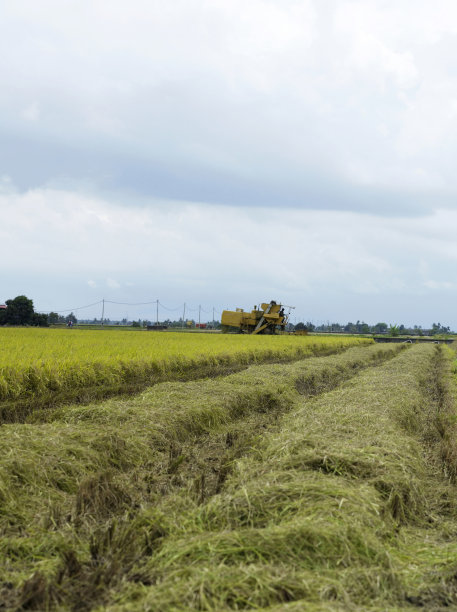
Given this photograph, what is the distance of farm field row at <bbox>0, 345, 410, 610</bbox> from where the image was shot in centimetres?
239

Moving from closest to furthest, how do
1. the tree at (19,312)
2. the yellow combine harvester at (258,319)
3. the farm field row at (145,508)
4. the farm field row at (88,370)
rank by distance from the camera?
the farm field row at (145,508) → the farm field row at (88,370) → the yellow combine harvester at (258,319) → the tree at (19,312)

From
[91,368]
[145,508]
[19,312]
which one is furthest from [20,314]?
[145,508]

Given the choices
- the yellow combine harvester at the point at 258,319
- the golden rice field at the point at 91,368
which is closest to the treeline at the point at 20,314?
the yellow combine harvester at the point at 258,319

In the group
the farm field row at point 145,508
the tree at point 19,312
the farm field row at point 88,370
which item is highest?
the tree at point 19,312

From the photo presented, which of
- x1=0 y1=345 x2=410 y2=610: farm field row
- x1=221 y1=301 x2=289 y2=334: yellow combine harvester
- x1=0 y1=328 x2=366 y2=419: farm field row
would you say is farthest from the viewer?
x1=221 y1=301 x2=289 y2=334: yellow combine harvester

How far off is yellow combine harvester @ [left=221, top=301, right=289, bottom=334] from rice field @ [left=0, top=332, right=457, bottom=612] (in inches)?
1004

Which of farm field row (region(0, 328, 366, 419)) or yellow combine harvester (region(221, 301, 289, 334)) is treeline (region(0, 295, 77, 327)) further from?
farm field row (region(0, 328, 366, 419))

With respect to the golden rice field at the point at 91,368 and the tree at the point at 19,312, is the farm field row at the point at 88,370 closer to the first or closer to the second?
the golden rice field at the point at 91,368

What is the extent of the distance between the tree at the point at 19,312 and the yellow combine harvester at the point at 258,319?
32.0 metres

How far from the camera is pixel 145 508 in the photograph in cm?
335

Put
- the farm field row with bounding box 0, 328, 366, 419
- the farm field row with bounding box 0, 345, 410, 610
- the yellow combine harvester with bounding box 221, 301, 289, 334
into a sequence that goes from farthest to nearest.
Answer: the yellow combine harvester with bounding box 221, 301, 289, 334, the farm field row with bounding box 0, 328, 366, 419, the farm field row with bounding box 0, 345, 410, 610

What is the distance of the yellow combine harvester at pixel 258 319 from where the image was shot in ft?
104

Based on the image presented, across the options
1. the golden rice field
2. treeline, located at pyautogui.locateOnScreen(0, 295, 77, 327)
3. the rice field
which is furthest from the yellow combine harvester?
treeline, located at pyautogui.locateOnScreen(0, 295, 77, 327)

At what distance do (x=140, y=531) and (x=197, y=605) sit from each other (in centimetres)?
87
